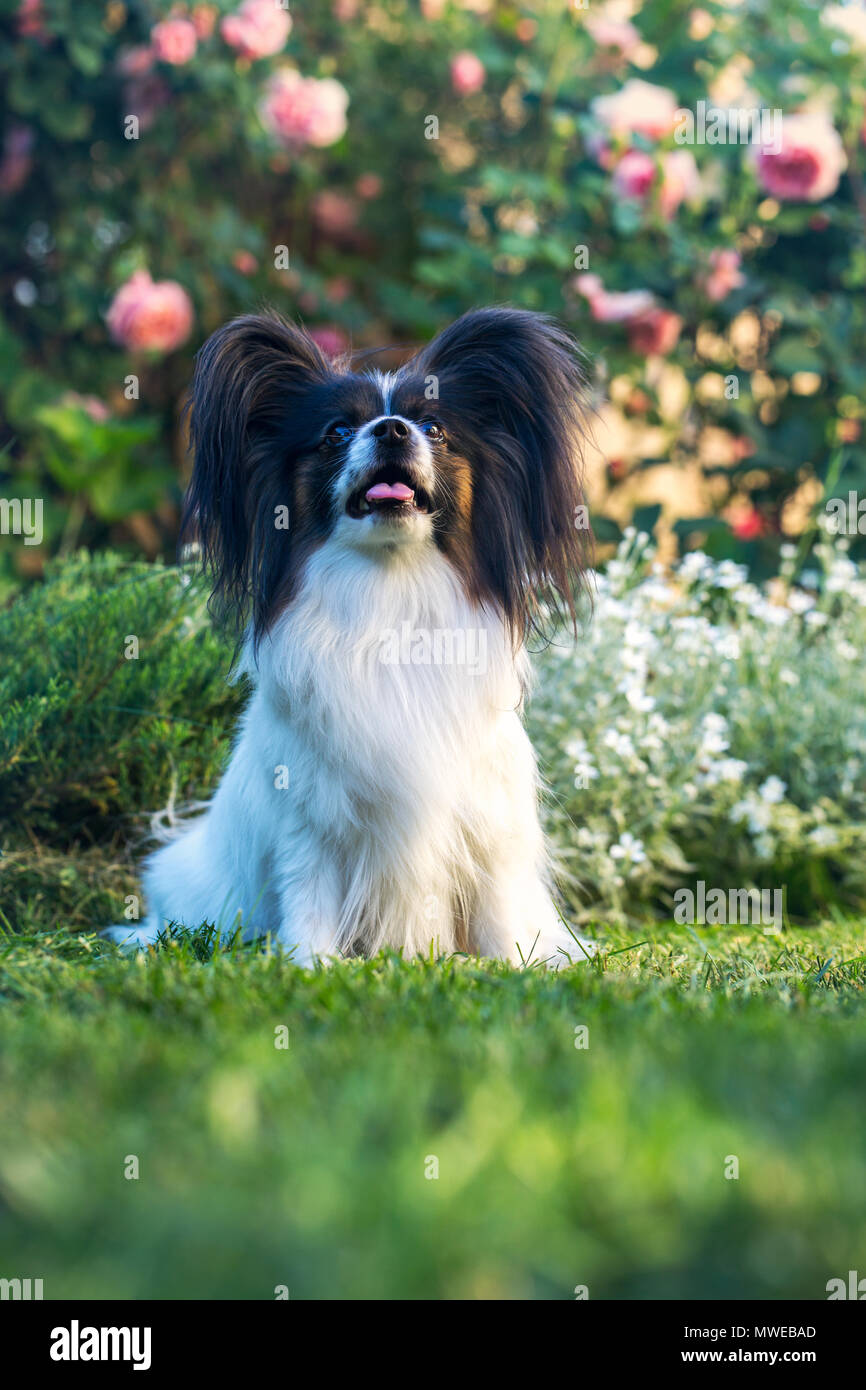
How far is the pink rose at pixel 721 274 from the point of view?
5695mm

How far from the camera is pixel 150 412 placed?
22.7 feet

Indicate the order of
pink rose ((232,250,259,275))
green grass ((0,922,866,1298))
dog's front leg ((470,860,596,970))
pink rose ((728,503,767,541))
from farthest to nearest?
pink rose ((232,250,259,275)), pink rose ((728,503,767,541)), dog's front leg ((470,860,596,970)), green grass ((0,922,866,1298))

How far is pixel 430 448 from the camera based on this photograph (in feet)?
9.04

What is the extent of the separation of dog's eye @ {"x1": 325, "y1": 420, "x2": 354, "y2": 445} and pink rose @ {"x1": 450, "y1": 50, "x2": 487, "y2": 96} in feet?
13.9

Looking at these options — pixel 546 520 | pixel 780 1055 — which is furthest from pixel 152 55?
pixel 780 1055

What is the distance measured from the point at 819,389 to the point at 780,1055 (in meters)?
4.72

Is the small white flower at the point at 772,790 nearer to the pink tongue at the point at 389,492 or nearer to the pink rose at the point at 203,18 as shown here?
the pink tongue at the point at 389,492

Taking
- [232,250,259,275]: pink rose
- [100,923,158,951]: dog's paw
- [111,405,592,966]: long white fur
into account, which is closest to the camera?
[111,405,592,966]: long white fur

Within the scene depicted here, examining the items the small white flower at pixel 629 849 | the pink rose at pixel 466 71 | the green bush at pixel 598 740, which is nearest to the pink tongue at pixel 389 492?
the green bush at pixel 598 740

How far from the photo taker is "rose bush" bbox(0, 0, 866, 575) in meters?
5.57
